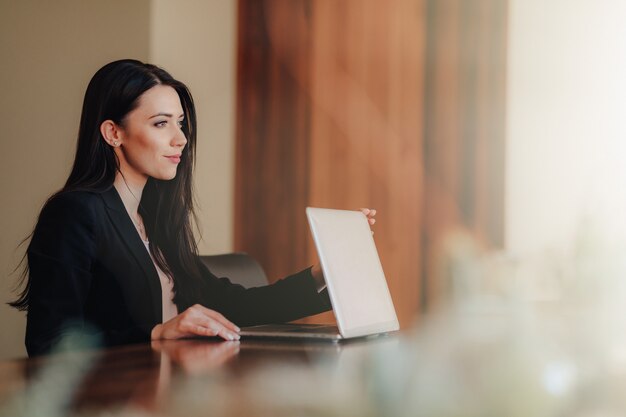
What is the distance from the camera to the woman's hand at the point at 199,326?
4.40 feet

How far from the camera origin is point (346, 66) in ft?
11.9

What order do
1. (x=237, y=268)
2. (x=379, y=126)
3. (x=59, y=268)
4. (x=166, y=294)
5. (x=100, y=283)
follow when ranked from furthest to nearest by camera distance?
(x=379, y=126), (x=237, y=268), (x=166, y=294), (x=100, y=283), (x=59, y=268)

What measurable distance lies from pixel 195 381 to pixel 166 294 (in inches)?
38.8

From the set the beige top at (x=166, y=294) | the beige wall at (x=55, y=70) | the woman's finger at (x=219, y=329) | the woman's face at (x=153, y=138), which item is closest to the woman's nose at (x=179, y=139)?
the woman's face at (x=153, y=138)

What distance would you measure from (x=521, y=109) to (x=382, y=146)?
24.8 inches

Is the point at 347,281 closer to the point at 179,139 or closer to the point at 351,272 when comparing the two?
the point at 351,272

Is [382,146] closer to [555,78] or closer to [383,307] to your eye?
[555,78]

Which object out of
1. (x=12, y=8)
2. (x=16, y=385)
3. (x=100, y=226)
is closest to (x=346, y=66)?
Answer: (x=12, y=8)

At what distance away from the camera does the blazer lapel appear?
1.65m

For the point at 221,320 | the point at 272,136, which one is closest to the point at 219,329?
the point at 221,320

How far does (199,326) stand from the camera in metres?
1.35

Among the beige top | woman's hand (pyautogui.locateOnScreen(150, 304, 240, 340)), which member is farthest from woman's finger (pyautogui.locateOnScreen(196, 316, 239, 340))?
the beige top

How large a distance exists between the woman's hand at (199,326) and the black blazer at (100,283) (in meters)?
0.08

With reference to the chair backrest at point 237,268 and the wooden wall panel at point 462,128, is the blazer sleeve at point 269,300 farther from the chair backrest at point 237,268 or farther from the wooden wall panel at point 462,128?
the wooden wall panel at point 462,128
